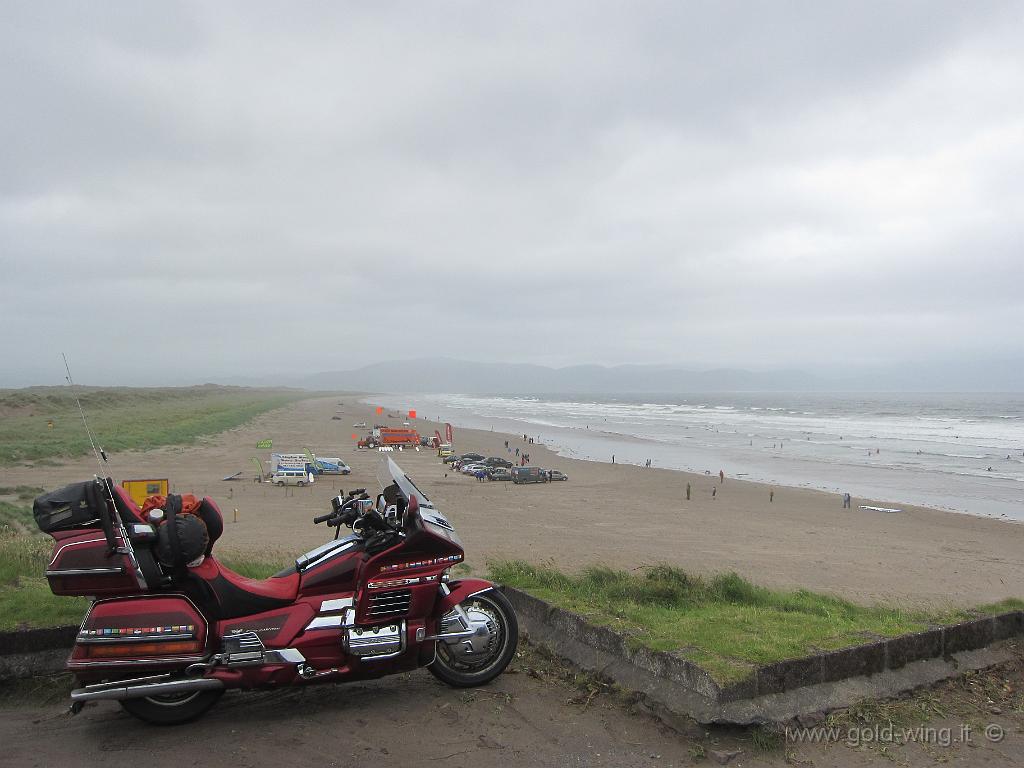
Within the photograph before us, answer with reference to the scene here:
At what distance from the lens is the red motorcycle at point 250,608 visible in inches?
151

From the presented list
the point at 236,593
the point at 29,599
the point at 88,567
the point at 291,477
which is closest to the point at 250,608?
the point at 236,593

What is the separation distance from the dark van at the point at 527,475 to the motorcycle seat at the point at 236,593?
82.8 ft

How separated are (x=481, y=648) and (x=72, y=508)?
2.61 meters

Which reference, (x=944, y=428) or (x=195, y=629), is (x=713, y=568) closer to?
(x=195, y=629)

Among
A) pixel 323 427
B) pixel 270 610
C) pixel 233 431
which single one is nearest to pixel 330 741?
pixel 270 610

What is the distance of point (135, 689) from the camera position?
12.5ft

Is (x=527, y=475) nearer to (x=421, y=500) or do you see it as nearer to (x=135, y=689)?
(x=421, y=500)

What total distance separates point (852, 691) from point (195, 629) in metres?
3.94

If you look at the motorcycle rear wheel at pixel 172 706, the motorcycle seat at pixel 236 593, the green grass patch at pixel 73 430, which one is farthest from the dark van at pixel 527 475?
the motorcycle rear wheel at pixel 172 706

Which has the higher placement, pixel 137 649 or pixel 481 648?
pixel 137 649

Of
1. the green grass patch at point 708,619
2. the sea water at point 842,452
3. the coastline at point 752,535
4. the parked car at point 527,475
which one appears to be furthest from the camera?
the sea water at point 842,452

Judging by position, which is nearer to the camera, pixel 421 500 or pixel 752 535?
pixel 421 500

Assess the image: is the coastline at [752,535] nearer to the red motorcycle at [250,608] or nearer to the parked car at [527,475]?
the parked car at [527,475]

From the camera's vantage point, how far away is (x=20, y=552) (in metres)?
7.46
